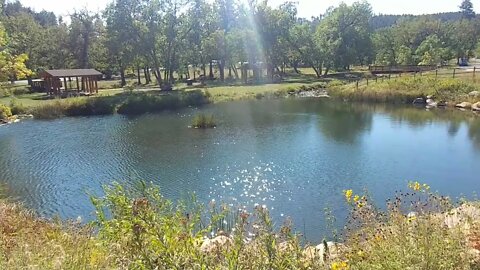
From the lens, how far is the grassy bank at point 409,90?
116 feet

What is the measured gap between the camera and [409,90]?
38.3 meters

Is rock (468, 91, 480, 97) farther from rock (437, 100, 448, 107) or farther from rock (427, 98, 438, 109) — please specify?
rock (427, 98, 438, 109)

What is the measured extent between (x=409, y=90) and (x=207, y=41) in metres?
25.9

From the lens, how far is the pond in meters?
13.9

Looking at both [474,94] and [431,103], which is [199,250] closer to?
[431,103]

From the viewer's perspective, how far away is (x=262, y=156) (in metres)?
19.6

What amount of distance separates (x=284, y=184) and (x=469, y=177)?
22.7 ft

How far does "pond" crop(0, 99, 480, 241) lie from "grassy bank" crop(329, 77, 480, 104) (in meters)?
4.93

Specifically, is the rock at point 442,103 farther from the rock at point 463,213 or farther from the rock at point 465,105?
the rock at point 463,213

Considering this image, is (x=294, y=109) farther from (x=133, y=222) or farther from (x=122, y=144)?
(x=133, y=222)

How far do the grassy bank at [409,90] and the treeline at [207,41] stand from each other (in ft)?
58.2

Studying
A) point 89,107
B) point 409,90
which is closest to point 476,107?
point 409,90

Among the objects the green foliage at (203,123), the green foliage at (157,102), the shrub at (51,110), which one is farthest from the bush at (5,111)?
the green foliage at (203,123)

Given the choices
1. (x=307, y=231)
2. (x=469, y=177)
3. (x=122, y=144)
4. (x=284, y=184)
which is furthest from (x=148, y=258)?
(x=122, y=144)
